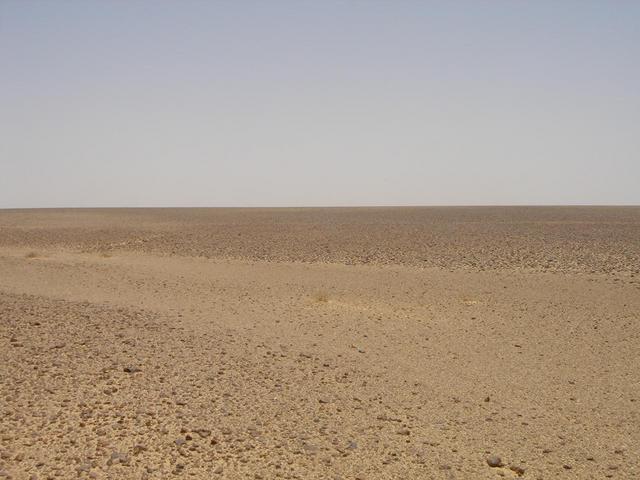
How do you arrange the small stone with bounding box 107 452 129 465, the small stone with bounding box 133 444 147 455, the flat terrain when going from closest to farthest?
the small stone with bounding box 107 452 129 465 → the small stone with bounding box 133 444 147 455 → the flat terrain

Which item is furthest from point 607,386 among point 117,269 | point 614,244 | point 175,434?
point 614,244

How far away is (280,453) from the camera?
21.4ft

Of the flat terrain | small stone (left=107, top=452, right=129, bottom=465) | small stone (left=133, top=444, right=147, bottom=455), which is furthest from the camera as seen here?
the flat terrain

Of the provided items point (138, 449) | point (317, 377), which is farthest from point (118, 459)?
point (317, 377)

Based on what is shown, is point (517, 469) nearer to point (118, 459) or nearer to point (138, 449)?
point (138, 449)

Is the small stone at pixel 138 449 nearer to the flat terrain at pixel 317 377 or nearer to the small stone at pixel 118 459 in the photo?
the flat terrain at pixel 317 377

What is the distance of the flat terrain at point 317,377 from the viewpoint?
255 inches

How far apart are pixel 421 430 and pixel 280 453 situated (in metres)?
1.74

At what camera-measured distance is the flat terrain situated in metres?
6.47

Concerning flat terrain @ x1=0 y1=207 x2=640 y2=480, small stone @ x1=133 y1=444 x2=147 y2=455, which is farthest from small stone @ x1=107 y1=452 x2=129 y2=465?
small stone @ x1=133 y1=444 x2=147 y2=455

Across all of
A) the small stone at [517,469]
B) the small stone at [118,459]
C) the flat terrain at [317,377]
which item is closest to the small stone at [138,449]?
the flat terrain at [317,377]

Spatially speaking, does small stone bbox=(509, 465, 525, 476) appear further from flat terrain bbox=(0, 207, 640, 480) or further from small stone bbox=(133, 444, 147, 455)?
small stone bbox=(133, 444, 147, 455)

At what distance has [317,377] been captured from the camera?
9.13 meters

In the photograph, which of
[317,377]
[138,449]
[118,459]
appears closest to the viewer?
[118,459]
